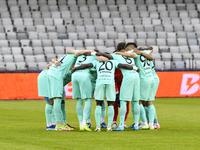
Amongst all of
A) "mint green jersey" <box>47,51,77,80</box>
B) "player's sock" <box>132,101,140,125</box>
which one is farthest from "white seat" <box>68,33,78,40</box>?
"player's sock" <box>132,101,140,125</box>

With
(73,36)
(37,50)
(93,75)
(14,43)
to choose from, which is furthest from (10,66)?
(93,75)

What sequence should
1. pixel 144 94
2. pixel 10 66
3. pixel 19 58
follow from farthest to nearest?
pixel 19 58, pixel 10 66, pixel 144 94

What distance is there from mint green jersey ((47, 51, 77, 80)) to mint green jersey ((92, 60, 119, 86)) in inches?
31.2

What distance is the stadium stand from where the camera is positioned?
77.0 ft

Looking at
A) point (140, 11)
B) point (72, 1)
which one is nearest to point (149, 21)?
point (140, 11)

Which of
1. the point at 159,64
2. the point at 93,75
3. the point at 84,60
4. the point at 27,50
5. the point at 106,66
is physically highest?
the point at 84,60

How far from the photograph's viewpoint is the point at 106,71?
9281 mm

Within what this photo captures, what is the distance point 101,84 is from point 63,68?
1166 mm

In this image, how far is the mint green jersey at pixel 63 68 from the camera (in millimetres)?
9842

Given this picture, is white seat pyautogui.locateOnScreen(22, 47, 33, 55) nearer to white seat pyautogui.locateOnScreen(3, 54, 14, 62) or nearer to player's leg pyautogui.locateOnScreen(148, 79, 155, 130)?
white seat pyautogui.locateOnScreen(3, 54, 14, 62)

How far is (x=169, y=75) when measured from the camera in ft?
72.1

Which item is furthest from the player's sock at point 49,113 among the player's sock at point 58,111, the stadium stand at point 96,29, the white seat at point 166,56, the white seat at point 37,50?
the white seat at point 166,56

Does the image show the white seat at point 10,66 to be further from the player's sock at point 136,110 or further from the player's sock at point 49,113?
the player's sock at point 136,110

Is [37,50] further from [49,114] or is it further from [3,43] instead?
[49,114]
